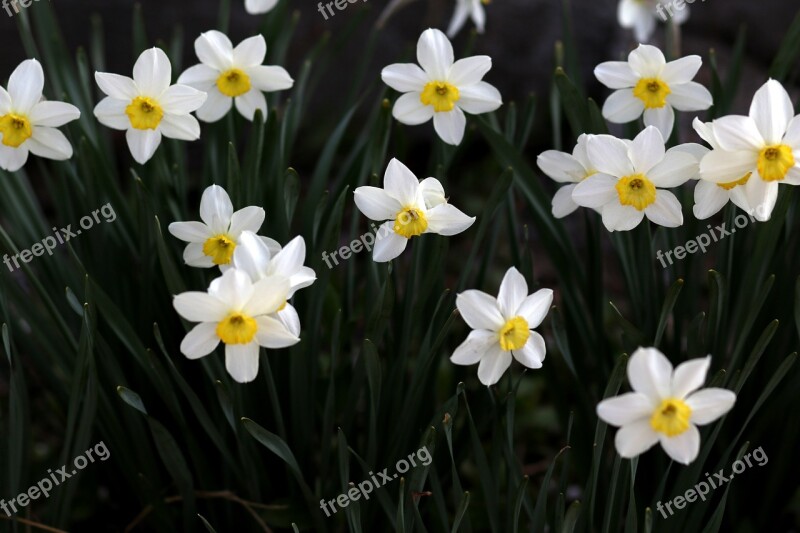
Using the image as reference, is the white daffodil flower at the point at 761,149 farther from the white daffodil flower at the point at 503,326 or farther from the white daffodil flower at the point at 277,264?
the white daffodil flower at the point at 277,264

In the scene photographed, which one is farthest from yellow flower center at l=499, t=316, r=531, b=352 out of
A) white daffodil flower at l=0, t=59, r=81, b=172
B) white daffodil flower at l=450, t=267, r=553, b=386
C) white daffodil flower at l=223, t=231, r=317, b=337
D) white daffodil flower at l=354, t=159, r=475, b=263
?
white daffodil flower at l=0, t=59, r=81, b=172

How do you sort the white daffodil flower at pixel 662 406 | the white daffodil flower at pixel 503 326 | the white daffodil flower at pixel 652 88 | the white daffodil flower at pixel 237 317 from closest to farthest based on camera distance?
the white daffodil flower at pixel 662 406, the white daffodil flower at pixel 237 317, the white daffodil flower at pixel 503 326, the white daffodil flower at pixel 652 88

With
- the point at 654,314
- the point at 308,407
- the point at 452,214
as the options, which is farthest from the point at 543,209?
the point at 308,407

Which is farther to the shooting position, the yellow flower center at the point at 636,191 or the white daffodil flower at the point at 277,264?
the yellow flower center at the point at 636,191

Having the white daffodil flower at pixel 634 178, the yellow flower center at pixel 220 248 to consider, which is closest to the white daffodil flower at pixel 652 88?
the white daffodil flower at pixel 634 178

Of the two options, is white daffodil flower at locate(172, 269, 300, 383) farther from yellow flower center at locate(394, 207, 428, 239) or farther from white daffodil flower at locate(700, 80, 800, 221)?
white daffodil flower at locate(700, 80, 800, 221)

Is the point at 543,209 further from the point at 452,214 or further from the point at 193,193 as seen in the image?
the point at 193,193

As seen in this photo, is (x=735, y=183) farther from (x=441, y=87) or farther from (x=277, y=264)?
(x=277, y=264)
